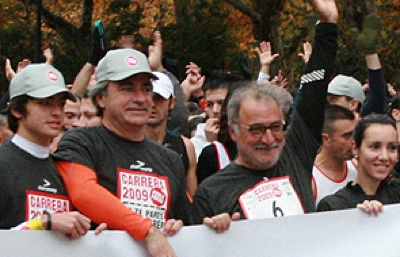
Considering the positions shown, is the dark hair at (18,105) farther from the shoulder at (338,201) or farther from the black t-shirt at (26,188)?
the shoulder at (338,201)

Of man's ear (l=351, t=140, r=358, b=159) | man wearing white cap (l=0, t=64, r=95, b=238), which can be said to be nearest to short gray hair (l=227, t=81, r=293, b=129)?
man's ear (l=351, t=140, r=358, b=159)

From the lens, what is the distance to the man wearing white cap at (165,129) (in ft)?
20.6

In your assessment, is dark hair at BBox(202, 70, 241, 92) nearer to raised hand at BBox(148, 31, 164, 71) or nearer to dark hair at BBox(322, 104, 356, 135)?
raised hand at BBox(148, 31, 164, 71)

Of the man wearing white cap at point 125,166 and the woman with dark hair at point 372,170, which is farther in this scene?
the woman with dark hair at point 372,170

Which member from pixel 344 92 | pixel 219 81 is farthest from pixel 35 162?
pixel 344 92

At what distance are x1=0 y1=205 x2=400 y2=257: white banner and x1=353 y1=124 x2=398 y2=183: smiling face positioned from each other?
382 millimetres

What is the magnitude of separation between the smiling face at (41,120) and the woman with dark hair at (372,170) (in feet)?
4.78

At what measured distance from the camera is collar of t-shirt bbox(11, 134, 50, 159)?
4629 mm

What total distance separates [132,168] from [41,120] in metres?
0.47

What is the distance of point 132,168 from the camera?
476 cm

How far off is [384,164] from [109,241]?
5.82ft

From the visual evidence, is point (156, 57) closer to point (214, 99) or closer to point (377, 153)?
point (214, 99)

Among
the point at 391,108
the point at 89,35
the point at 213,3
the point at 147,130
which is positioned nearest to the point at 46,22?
the point at 89,35

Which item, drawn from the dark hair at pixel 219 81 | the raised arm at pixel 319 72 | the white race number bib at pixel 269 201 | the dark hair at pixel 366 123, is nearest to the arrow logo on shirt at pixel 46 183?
the white race number bib at pixel 269 201
